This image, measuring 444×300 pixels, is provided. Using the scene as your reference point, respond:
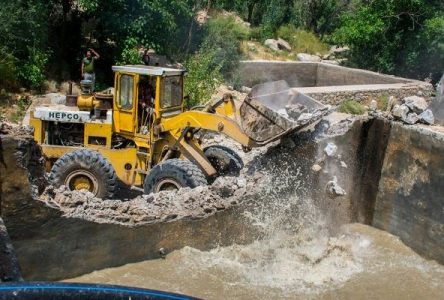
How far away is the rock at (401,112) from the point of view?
9031 mm

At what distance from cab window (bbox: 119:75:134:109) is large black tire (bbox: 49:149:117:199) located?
100 centimetres

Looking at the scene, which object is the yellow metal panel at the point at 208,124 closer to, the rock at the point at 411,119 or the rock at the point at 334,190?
the rock at the point at 334,190

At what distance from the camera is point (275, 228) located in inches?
321

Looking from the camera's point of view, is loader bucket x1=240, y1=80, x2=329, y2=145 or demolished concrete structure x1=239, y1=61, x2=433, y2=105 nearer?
loader bucket x1=240, y1=80, x2=329, y2=145

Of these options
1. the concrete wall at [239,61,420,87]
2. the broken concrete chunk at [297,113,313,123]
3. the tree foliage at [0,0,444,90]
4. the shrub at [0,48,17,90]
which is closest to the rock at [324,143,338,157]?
the broken concrete chunk at [297,113,313,123]

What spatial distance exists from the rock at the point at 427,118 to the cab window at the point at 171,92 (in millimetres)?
4054

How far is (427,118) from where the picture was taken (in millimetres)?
9078

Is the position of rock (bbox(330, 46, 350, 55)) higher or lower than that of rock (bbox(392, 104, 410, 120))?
higher

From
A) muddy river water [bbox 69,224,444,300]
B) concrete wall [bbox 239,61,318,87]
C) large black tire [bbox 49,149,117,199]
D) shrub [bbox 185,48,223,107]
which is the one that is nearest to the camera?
muddy river water [bbox 69,224,444,300]

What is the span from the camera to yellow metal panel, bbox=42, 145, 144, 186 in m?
8.85

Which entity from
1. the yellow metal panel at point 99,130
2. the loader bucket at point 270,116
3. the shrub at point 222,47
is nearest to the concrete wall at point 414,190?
the loader bucket at point 270,116

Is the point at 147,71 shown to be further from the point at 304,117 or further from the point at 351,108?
the point at 351,108

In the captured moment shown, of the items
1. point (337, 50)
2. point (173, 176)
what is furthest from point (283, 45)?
point (173, 176)

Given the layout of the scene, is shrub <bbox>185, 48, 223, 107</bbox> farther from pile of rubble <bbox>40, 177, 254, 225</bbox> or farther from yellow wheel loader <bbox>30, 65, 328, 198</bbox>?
pile of rubble <bbox>40, 177, 254, 225</bbox>
